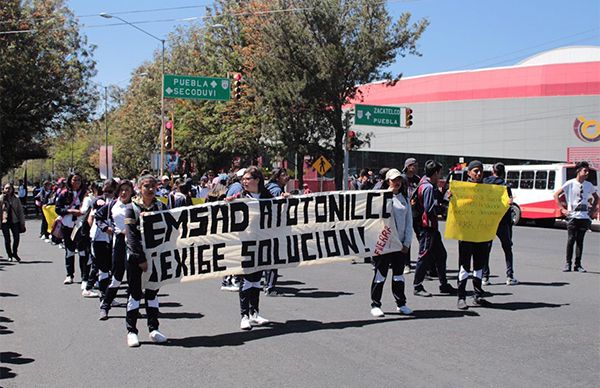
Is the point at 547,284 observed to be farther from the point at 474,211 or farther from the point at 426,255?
the point at 474,211

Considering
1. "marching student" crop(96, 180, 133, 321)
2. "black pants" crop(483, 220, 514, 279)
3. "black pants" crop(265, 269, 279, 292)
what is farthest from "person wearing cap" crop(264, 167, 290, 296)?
"black pants" crop(483, 220, 514, 279)

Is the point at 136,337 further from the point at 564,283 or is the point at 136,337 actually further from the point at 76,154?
the point at 76,154

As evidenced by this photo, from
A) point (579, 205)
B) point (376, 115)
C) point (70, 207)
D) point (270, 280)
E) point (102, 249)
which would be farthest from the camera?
point (376, 115)

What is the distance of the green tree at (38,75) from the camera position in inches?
1415

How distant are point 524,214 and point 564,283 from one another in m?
16.7

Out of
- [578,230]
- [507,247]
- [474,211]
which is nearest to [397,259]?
[474,211]

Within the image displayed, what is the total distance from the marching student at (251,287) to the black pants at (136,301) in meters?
1.04

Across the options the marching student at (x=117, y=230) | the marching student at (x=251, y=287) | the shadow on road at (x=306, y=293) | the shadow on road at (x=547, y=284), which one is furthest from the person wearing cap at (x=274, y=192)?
the shadow on road at (x=547, y=284)

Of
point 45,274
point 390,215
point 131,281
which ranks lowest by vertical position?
point 45,274

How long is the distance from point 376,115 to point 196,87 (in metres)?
9.27

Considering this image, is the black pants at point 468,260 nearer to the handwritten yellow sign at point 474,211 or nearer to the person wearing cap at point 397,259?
the handwritten yellow sign at point 474,211

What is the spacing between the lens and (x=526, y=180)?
90.4 feet

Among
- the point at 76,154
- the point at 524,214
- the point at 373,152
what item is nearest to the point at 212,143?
the point at 373,152

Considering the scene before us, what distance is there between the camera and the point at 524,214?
27188 mm
